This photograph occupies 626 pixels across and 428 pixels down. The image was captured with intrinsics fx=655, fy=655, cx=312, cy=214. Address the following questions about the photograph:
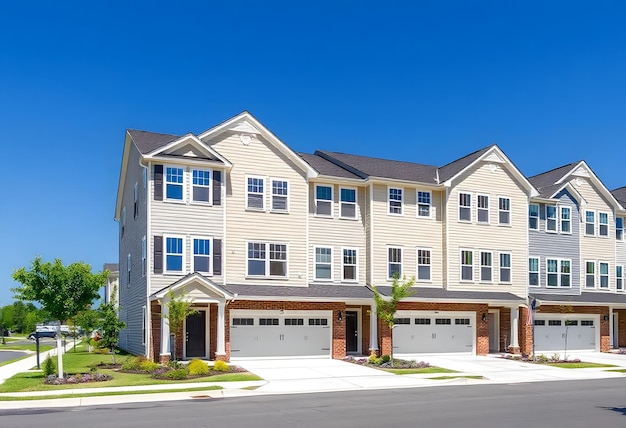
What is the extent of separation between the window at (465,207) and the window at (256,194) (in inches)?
436

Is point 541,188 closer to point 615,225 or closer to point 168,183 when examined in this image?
point 615,225

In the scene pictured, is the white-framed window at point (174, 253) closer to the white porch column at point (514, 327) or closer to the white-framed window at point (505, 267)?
the white-framed window at point (505, 267)

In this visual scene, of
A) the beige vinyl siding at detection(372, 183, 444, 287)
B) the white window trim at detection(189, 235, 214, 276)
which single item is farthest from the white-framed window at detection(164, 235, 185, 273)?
the beige vinyl siding at detection(372, 183, 444, 287)

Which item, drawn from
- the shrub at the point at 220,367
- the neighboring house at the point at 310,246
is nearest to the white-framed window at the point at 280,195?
the neighboring house at the point at 310,246

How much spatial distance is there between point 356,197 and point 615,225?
1868cm

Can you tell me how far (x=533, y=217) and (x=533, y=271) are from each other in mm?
3135

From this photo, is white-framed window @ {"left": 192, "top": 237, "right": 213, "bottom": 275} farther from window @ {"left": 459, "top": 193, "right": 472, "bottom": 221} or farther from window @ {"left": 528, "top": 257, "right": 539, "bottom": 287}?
window @ {"left": 528, "top": 257, "right": 539, "bottom": 287}

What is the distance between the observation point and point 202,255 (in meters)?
29.2

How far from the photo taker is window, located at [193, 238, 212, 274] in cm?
2906

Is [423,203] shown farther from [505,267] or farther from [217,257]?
[217,257]

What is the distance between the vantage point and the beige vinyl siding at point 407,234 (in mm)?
33312

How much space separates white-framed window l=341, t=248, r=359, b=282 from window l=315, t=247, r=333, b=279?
2.32 ft

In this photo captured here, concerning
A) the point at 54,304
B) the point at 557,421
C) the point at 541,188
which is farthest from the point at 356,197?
the point at 557,421

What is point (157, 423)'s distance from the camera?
14266 mm
